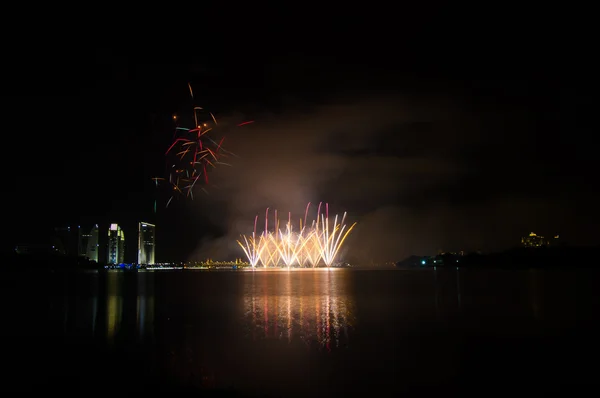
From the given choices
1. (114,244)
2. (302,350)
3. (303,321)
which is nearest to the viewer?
(302,350)

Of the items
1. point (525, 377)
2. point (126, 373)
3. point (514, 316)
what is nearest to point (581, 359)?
point (525, 377)

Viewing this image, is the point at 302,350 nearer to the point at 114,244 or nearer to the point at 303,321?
the point at 303,321

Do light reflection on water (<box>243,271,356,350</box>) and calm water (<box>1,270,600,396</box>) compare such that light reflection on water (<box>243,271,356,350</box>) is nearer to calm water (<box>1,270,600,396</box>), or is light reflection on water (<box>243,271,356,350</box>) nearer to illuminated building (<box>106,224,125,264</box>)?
calm water (<box>1,270,600,396</box>)

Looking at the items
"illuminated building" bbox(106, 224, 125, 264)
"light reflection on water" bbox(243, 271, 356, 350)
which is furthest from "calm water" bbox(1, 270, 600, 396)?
"illuminated building" bbox(106, 224, 125, 264)

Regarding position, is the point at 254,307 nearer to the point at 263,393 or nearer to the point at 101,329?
the point at 101,329

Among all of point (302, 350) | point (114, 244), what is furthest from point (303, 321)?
point (114, 244)

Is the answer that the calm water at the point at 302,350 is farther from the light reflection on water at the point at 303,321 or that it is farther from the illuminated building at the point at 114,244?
the illuminated building at the point at 114,244

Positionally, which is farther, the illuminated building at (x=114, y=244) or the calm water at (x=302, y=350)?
the illuminated building at (x=114, y=244)

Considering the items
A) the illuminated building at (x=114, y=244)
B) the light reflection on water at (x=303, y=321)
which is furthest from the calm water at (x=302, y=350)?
the illuminated building at (x=114, y=244)
